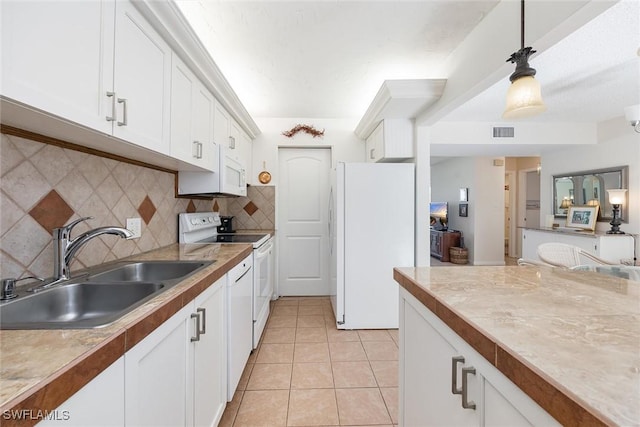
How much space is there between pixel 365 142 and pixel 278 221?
1.63 meters

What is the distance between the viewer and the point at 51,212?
1172 millimetres

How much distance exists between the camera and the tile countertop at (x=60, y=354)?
0.46 meters

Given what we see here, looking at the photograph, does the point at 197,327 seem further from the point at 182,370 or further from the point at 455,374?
the point at 455,374

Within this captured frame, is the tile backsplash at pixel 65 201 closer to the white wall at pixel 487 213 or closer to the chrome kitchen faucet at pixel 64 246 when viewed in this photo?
the chrome kitchen faucet at pixel 64 246

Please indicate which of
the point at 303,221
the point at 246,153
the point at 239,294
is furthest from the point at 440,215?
the point at 239,294

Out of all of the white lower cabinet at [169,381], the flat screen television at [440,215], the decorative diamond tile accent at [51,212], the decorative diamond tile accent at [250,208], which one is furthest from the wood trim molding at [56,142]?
the flat screen television at [440,215]

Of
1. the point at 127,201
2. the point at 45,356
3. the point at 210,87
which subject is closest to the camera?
the point at 45,356

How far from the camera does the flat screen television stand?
6629 mm

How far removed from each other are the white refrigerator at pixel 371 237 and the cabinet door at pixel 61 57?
205 cm

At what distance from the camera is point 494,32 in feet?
5.56

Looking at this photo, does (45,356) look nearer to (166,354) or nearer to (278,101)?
(166,354)

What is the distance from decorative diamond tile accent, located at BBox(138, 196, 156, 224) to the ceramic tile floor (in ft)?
4.36

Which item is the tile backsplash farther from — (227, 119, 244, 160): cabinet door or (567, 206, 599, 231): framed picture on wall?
(567, 206, 599, 231): framed picture on wall

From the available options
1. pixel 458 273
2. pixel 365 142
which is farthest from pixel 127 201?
pixel 365 142
